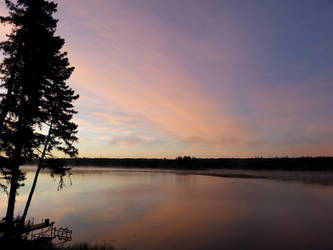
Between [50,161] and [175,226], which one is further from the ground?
[50,161]

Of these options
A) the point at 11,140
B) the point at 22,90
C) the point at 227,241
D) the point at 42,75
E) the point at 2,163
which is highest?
the point at 42,75

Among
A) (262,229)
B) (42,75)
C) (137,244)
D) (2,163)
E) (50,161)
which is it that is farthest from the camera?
(262,229)

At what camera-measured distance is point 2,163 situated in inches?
562

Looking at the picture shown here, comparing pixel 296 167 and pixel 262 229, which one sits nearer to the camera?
pixel 262 229

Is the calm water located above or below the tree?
below

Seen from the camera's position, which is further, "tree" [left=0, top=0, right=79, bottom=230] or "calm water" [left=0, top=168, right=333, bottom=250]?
"calm water" [left=0, top=168, right=333, bottom=250]

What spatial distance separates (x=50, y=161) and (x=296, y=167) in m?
223

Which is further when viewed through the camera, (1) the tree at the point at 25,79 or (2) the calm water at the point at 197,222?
(2) the calm water at the point at 197,222

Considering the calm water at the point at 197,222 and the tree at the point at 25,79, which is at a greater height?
the tree at the point at 25,79

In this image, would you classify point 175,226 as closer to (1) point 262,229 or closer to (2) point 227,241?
(2) point 227,241

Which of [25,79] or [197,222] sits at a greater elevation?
[25,79]

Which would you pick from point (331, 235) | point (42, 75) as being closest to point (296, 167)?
point (331, 235)

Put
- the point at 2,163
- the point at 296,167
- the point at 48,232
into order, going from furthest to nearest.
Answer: the point at 296,167, the point at 48,232, the point at 2,163

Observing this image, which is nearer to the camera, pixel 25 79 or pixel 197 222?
pixel 25 79
